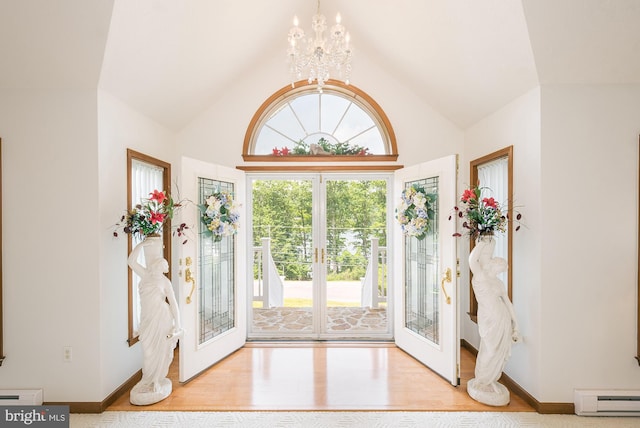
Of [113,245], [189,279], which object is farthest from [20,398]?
[189,279]

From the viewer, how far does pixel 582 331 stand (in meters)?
2.58

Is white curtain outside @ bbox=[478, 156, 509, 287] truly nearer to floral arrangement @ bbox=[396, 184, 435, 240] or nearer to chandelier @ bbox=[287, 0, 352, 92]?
floral arrangement @ bbox=[396, 184, 435, 240]

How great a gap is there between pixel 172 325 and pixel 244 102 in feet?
8.64

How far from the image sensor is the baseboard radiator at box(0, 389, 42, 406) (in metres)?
2.53

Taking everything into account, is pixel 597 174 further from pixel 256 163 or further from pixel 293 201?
pixel 256 163

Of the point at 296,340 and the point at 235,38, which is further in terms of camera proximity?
Answer: the point at 296,340

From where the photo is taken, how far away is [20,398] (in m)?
2.53

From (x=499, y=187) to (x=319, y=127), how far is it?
2185 mm

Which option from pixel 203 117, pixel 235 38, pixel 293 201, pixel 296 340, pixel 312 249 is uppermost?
pixel 235 38

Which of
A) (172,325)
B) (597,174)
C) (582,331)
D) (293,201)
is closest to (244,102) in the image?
(293,201)

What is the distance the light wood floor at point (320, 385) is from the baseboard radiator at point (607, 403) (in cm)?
38

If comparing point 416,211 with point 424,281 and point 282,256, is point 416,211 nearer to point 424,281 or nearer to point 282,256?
point 424,281

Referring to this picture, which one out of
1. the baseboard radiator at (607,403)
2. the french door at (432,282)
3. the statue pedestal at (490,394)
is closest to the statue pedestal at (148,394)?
the french door at (432,282)

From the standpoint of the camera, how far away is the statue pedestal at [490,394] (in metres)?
2.63
